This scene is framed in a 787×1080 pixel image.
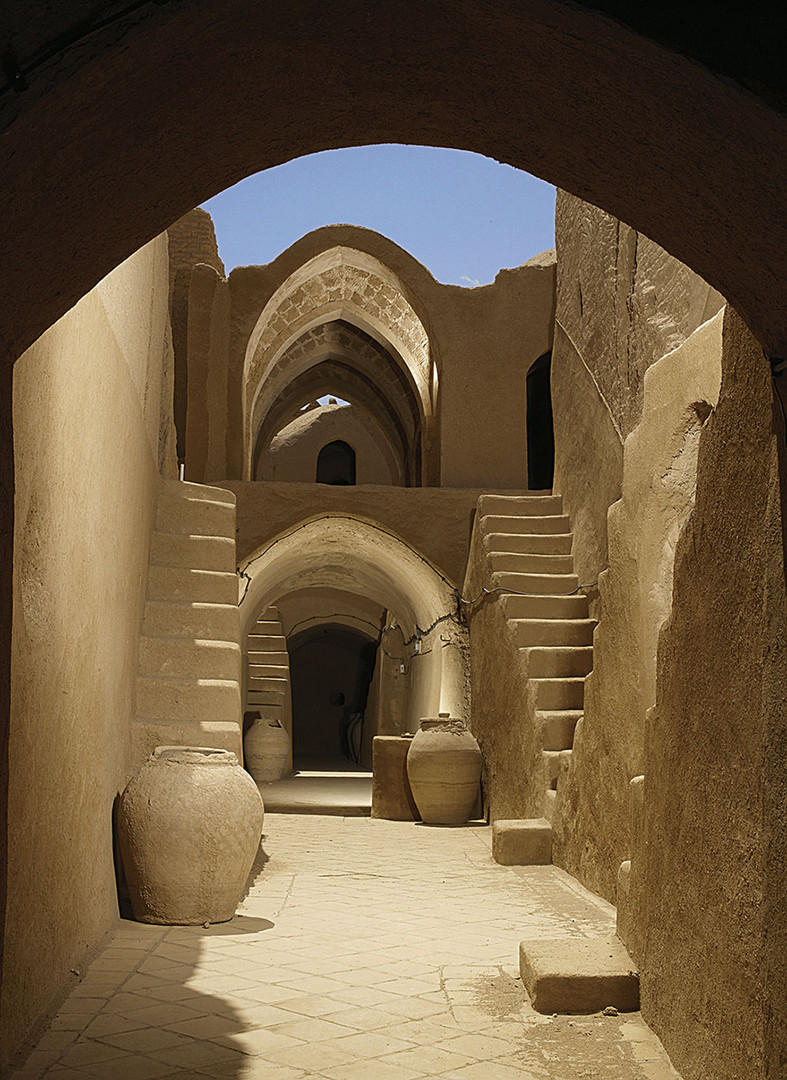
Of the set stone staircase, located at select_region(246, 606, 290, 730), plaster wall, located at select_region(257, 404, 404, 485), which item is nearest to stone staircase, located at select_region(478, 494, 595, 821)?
stone staircase, located at select_region(246, 606, 290, 730)

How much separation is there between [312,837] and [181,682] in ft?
9.47

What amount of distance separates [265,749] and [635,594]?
36.4 feet

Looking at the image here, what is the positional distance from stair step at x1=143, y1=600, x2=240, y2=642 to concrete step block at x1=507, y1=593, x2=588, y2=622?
119 inches

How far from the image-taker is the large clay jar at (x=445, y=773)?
10070mm

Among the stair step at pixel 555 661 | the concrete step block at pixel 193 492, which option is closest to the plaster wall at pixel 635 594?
the stair step at pixel 555 661

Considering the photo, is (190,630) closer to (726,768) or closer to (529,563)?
(529,563)

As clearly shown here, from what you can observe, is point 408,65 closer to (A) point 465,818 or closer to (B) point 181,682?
(B) point 181,682

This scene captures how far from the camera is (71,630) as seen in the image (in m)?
4.59

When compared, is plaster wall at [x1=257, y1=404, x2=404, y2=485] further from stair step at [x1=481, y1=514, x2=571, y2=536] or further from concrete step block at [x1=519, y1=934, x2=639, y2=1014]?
concrete step block at [x1=519, y1=934, x2=639, y2=1014]

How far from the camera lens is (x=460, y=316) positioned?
539 inches

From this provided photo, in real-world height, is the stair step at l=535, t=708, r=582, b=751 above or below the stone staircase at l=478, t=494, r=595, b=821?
below

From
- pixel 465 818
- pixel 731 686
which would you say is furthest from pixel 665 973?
pixel 465 818

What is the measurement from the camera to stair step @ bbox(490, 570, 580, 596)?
10016mm

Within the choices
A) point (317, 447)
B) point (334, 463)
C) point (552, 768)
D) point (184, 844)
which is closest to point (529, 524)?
point (552, 768)
